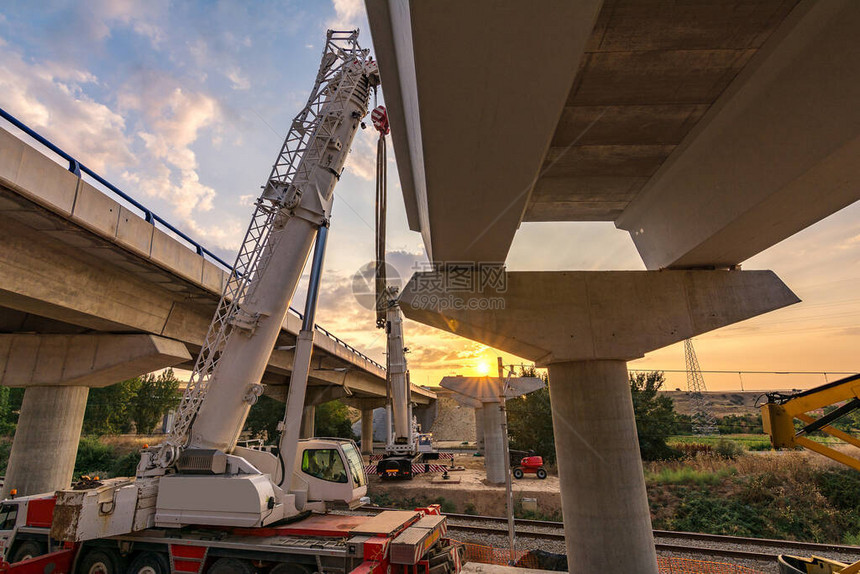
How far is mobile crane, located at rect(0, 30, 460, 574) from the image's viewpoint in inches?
289

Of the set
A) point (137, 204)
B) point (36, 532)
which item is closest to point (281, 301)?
point (137, 204)

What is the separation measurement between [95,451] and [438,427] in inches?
1985

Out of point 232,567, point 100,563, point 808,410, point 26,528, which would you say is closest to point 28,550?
point 26,528

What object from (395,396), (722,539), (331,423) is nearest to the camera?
(722,539)

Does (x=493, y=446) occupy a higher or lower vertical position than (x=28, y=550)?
higher

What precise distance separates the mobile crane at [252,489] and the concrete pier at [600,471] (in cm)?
257

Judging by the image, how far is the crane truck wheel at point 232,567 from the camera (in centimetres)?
744

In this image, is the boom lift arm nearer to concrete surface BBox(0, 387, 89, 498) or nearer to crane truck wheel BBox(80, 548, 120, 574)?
crane truck wheel BBox(80, 548, 120, 574)

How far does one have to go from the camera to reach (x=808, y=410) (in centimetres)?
801

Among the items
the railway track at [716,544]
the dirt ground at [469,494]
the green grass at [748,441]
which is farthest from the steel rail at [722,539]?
the green grass at [748,441]

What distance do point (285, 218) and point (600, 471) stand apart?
8616 mm

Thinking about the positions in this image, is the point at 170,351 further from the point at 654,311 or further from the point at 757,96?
the point at 757,96

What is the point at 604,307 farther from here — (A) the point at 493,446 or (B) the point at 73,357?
(A) the point at 493,446

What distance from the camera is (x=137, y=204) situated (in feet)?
32.3
